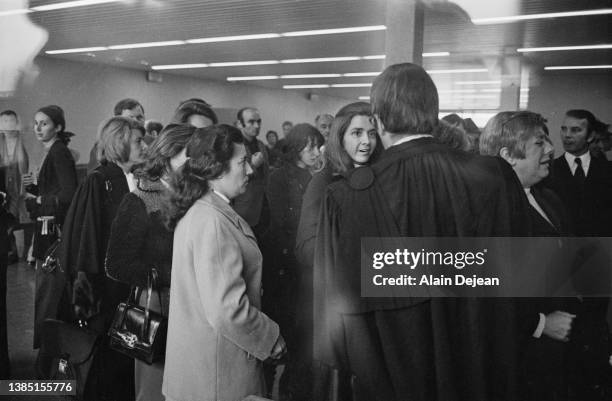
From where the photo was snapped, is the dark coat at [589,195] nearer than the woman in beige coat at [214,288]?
No

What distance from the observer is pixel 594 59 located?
1.79m

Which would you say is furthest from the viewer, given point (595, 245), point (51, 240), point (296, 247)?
point (51, 240)

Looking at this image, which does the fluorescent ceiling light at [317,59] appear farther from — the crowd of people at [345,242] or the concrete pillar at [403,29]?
the crowd of people at [345,242]

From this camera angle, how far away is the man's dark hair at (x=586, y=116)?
176 cm

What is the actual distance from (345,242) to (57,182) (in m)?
1.66

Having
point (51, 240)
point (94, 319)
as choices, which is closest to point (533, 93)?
point (94, 319)

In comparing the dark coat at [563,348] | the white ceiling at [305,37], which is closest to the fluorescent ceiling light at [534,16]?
the white ceiling at [305,37]

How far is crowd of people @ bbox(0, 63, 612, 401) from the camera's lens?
1437 millimetres

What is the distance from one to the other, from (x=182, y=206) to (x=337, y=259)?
46 centimetres

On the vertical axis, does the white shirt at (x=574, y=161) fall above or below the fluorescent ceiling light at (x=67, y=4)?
below

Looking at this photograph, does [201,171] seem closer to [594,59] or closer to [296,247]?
[296,247]

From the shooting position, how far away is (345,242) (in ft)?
5.04

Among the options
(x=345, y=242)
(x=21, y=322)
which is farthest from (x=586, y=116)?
(x=21, y=322)

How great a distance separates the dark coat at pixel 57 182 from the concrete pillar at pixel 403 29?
1483mm
